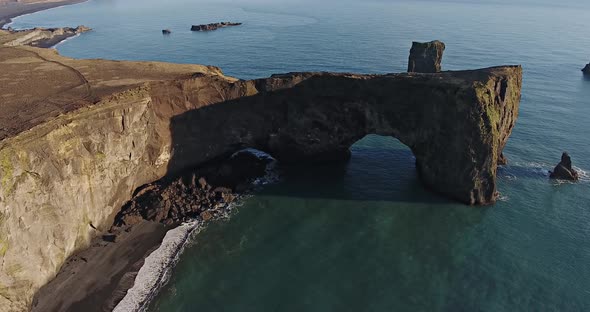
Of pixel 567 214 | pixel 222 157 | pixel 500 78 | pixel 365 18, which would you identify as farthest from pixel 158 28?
pixel 567 214

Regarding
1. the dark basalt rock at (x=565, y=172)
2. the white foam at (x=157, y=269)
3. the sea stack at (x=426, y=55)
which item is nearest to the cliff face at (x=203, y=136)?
the white foam at (x=157, y=269)

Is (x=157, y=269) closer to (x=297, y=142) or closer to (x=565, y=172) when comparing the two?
(x=297, y=142)

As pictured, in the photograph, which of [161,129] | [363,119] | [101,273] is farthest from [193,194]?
[363,119]

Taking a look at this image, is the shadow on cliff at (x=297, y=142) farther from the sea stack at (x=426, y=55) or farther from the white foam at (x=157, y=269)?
the sea stack at (x=426, y=55)

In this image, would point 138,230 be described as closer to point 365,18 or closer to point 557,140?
point 557,140

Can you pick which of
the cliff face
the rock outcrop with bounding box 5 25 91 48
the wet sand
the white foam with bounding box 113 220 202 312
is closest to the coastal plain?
the cliff face

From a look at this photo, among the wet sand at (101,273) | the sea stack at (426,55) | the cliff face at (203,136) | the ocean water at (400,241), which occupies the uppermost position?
the sea stack at (426,55)
